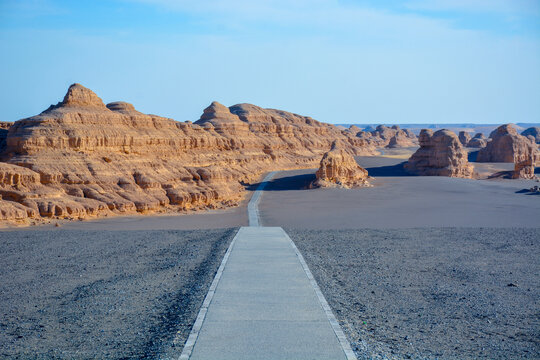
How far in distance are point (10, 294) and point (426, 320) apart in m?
8.55

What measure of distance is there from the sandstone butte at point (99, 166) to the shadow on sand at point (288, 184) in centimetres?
407

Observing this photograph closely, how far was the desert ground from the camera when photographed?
8.41 metres

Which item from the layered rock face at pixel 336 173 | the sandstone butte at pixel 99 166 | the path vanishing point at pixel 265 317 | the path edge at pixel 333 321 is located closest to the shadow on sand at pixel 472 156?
the layered rock face at pixel 336 173

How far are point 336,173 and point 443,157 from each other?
12630 mm

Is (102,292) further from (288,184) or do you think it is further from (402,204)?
(288,184)

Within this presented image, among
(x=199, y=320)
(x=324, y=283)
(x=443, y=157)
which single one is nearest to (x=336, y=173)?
(x=443, y=157)

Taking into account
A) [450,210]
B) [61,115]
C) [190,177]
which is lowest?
[450,210]

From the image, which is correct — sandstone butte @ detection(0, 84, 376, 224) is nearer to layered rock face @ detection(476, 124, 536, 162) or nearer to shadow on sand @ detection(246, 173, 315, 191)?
shadow on sand @ detection(246, 173, 315, 191)

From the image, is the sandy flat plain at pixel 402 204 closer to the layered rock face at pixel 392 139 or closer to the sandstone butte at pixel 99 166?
the sandstone butte at pixel 99 166

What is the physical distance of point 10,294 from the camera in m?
11.3

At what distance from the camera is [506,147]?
5725 centimetres

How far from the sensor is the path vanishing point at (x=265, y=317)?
729cm

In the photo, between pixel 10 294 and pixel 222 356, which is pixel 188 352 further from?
pixel 10 294

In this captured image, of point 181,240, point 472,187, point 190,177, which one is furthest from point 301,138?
point 181,240
